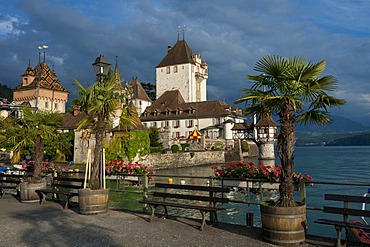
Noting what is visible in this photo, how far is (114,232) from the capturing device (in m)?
7.76

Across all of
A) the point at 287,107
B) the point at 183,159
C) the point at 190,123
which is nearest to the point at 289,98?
the point at 287,107

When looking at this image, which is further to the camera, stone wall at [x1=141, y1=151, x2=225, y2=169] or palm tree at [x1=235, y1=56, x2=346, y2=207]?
stone wall at [x1=141, y1=151, x2=225, y2=169]

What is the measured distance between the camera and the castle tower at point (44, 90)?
70.2 m

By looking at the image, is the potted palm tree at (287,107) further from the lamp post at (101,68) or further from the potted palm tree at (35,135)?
the potted palm tree at (35,135)

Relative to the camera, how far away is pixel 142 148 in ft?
132

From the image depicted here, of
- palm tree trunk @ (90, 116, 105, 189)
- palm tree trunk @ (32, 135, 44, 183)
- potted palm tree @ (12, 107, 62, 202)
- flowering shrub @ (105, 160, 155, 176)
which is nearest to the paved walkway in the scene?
palm tree trunk @ (90, 116, 105, 189)

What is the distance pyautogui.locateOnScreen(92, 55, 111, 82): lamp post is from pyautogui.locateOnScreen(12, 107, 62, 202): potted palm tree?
3.20m

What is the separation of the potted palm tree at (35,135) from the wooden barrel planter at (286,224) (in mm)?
8738

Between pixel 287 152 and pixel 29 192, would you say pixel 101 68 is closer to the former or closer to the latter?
pixel 29 192

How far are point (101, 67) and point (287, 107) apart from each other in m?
6.13

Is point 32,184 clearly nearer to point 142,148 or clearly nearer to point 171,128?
point 142,148

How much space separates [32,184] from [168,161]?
3580 cm

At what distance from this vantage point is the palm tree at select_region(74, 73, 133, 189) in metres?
10.2

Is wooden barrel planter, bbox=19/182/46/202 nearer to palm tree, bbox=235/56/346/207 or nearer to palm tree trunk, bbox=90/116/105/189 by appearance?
palm tree trunk, bbox=90/116/105/189
